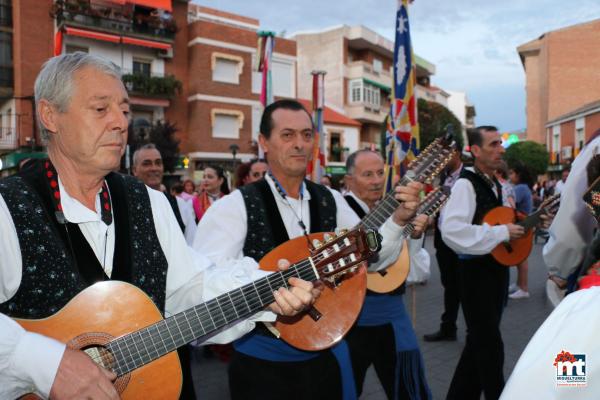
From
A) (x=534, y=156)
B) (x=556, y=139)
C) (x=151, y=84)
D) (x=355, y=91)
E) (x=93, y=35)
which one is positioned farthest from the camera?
(x=556, y=139)

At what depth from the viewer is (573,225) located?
9.07 feet

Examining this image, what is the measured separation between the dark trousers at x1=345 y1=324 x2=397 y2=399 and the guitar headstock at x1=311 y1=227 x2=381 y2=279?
1391mm

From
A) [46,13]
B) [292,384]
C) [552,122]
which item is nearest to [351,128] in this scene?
[552,122]

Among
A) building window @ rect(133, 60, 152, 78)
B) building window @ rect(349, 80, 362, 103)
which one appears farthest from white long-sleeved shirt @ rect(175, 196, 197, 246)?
building window @ rect(349, 80, 362, 103)

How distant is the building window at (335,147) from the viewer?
33531 mm

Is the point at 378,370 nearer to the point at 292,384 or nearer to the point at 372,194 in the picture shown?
the point at 292,384

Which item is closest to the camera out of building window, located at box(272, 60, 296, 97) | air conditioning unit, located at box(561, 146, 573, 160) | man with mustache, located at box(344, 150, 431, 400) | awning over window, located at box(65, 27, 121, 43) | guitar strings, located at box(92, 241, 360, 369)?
guitar strings, located at box(92, 241, 360, 369)

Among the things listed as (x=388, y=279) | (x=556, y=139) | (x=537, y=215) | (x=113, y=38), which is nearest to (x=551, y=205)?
(x=537, y=215)

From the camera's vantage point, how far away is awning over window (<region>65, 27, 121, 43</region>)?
2247 cm

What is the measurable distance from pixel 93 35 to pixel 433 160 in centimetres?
2427

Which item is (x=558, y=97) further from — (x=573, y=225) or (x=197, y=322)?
(x=197, y=322)

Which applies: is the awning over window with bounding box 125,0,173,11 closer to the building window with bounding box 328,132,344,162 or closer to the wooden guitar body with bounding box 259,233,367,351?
the building window with bounding box 328,132,344,162

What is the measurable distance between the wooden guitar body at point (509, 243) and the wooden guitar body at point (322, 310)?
2.18 metres

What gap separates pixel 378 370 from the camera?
3.41 m
